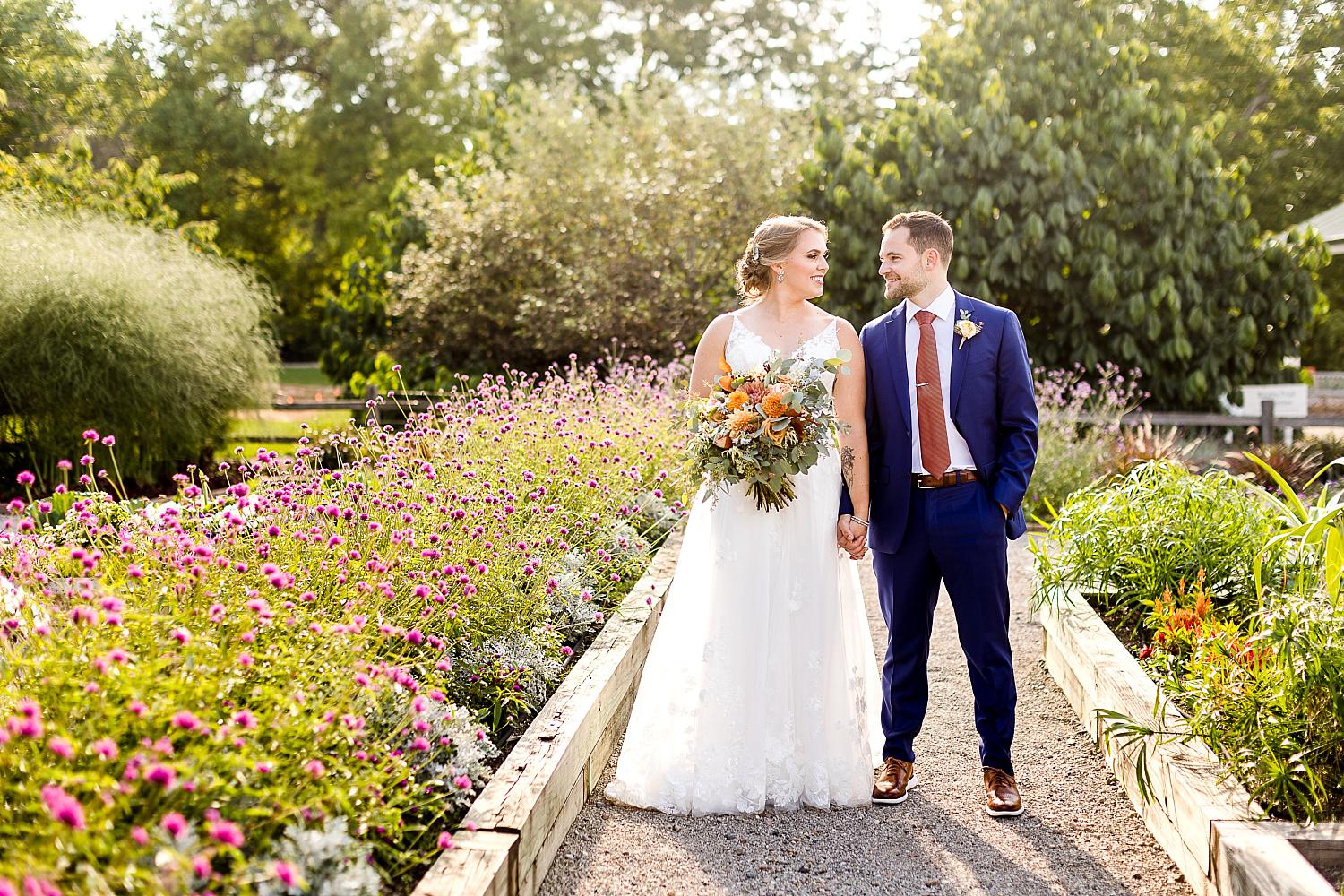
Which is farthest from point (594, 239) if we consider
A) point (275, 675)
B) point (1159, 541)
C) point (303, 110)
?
point (303, 110)

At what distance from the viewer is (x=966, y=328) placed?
3904 millimetres

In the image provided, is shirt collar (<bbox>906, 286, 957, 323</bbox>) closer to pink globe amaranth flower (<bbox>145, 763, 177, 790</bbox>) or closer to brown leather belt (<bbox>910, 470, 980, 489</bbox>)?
brown leather belt (<bbox>910, 470, 980, 489</bbox>)

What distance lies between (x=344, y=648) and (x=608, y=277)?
489 inches

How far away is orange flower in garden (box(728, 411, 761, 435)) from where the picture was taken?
394 cm

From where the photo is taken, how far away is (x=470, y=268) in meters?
15.7

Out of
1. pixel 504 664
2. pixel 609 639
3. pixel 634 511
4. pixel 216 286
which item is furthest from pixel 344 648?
pixel 216 286

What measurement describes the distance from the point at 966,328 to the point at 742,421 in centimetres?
82

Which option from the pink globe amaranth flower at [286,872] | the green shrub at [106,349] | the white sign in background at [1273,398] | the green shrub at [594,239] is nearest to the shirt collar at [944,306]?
the pink globe amaranth flower at [286,872]

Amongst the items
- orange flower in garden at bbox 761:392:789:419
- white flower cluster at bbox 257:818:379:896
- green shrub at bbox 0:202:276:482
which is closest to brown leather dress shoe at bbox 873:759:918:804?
orange flower in garden at bbox 761:392:789:419

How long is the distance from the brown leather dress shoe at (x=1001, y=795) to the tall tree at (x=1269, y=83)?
2620cm

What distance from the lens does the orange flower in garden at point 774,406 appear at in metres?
3.91

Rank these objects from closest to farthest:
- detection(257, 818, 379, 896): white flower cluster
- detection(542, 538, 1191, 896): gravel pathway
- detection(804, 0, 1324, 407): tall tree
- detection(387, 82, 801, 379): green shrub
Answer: detection(257, 818, 379, 896): white flower cluster
detection(542, 538, 1191, 896): gravel pathway
detection(804, 0, 1324, 407): tall tree
detection(387, 82, 801, 379): green shrub

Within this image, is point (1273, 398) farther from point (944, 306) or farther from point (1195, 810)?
point (1195, 810)

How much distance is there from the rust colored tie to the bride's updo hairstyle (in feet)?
1.69
